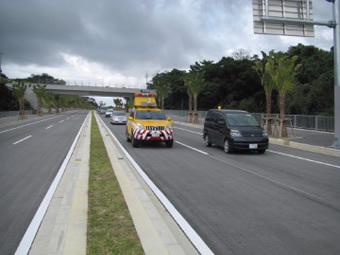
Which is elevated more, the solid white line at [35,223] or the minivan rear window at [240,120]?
the minivan rear window at [240,120]

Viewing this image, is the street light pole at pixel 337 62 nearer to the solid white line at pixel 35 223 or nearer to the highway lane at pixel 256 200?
the highway lane at pixel 256 200

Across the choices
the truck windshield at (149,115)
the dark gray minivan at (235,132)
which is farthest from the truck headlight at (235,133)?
the truck windshield at (149,115)

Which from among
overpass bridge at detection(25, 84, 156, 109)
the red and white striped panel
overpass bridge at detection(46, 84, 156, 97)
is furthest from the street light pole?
overpass bridge at detection(46, 84, 156, 97)

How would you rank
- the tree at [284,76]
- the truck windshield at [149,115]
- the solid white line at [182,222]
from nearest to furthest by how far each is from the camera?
the solid white line at [182,222] < the truck windshield at [149,115] < the tree at [284,76]

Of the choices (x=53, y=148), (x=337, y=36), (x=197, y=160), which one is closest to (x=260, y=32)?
(x=337, y=36)

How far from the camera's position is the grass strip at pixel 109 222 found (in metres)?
3.87

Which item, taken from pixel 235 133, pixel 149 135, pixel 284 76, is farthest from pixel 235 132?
pixel 284 76

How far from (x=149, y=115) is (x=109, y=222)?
11.2m

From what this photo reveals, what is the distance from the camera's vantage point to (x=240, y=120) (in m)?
14.1

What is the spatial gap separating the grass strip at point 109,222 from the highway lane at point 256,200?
0.97 m

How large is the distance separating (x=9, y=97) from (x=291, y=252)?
242ft

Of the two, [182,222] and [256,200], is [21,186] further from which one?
[256,200]

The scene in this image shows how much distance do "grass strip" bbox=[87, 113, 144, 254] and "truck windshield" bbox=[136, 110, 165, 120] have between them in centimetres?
800

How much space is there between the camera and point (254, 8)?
538 inches
